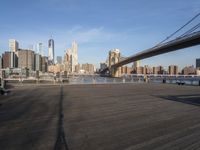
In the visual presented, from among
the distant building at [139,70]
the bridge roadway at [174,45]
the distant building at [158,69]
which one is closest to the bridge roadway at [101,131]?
the bridge roadway at [174,45]

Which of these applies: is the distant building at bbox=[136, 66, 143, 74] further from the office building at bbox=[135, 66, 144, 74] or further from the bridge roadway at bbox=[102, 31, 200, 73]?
the bridge roadway at bbox=[102, 31, 200, 73]

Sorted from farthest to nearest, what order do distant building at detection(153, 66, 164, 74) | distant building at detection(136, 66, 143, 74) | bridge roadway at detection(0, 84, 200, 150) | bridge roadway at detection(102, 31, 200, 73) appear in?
distant building at detection(153, 66, 164, 74)
distant building at detection(136, 66, 143, 74)
bridge roadway at detection(102, 31, 200, 73)
bridge roadway at detection(0, 84, 200, 150)

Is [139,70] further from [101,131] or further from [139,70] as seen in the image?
[101,131]

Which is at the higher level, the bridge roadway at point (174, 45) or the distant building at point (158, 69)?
the bridge roadway at point (174, 45)

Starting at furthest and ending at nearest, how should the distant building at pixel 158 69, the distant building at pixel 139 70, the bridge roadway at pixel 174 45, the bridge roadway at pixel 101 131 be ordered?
the distant building at pixel 158 69 < the distant building at pixel 139 70 < the bridge roadway at pixel 174 45 < the bridge roadway at pixel 101 131

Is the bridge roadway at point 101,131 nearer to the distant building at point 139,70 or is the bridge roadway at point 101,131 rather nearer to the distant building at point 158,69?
the distant building at point 139,70

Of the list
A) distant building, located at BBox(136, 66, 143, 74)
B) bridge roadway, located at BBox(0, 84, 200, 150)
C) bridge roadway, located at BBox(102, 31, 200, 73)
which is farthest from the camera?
distant building, located at BBox(136, 66, 143, 74)

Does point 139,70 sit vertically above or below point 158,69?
below

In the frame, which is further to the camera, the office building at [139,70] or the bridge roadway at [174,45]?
the office building at [139,70]

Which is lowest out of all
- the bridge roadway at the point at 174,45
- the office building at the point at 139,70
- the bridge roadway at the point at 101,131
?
the bridge roadway at the point at 101,131

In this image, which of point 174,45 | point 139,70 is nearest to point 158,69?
point 139,70

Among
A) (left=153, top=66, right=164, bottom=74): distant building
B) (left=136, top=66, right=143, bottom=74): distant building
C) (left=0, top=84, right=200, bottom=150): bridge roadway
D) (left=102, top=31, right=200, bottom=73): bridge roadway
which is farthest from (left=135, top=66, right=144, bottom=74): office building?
(left=0, top=84, right=200, bottom=150): bridge roadway

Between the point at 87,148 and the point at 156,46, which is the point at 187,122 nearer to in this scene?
the point at 87,148

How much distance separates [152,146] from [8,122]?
4.25 metres
